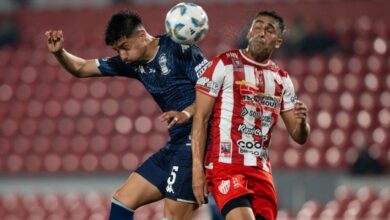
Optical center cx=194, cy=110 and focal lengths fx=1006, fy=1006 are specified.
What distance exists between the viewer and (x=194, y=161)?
20.2ft

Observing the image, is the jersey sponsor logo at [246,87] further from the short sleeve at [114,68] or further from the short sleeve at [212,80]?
the short sleeve at [114,68]

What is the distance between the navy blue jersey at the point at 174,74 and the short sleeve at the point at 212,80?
0.79ft

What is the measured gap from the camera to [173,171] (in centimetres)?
665

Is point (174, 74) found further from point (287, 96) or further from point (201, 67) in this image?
point (287, 96)

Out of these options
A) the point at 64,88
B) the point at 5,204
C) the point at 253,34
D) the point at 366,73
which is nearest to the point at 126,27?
the point at 253,34

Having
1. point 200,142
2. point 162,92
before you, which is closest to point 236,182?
point 200,142

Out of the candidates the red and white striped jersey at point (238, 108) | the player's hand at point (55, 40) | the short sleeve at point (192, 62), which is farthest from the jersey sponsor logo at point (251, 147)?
the player's hand at point (55, 40)

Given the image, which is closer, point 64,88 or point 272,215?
point 272,215

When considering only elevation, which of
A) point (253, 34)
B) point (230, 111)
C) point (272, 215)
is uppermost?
point (253, 34)

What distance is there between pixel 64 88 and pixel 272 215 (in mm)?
10231

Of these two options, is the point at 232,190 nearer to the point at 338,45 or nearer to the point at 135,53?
the point at 135,53

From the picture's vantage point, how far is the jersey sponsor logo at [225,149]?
20.5 ft

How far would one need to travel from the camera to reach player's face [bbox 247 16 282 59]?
6.25 meters

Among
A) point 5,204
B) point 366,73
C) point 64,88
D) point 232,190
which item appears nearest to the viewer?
point 232,190
